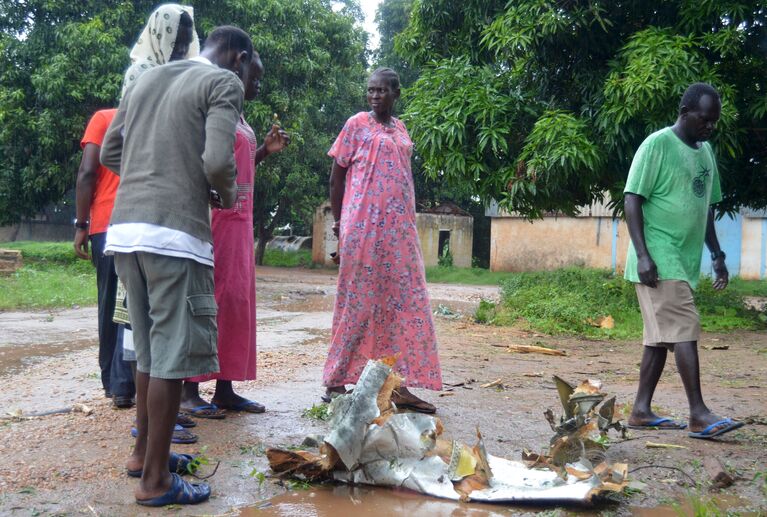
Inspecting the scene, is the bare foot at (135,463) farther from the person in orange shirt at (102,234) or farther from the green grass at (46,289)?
the green grass at (46,289)

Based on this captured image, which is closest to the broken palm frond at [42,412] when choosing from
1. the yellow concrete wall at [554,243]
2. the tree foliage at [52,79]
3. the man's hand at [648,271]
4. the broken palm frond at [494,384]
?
the broken palm frond at [494,384]

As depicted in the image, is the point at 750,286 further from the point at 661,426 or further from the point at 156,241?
the point at 156,241

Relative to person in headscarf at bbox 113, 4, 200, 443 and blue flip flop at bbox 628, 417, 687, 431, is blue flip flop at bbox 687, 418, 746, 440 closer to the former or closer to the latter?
blue flip flop at bbox 628, 417, 687, 431

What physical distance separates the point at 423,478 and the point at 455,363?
12.5 feet

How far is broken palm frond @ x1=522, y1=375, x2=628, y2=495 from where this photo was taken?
2.94 m

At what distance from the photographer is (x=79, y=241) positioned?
4598mm

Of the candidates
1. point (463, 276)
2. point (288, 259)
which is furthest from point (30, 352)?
point (288, 259)

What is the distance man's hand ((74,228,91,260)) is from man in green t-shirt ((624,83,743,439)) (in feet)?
10.3

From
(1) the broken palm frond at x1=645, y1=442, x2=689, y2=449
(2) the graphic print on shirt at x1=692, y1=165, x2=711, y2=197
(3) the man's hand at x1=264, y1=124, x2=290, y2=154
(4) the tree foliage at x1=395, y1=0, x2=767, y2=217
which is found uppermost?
(4) the tree foliage at x1=395, y1=0, x2=767, y2=217

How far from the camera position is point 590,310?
11.0m

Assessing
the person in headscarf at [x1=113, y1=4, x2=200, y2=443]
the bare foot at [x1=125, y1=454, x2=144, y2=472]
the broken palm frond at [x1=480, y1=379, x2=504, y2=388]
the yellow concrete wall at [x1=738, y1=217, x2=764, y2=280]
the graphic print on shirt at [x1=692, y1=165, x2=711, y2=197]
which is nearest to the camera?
the bare foot at [x1=125, y1=454, x2=144, y2=472]

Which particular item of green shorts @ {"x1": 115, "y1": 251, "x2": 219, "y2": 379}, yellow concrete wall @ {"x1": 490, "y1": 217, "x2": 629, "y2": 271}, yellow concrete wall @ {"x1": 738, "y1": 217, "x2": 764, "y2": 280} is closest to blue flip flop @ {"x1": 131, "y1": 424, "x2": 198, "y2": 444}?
green shorts @ {"x1": 115, "y1": 251, "x2": 219, "y2": 379}

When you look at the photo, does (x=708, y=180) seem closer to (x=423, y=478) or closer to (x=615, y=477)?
(x=615, y=477)

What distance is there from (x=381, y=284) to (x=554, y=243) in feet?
76.1
